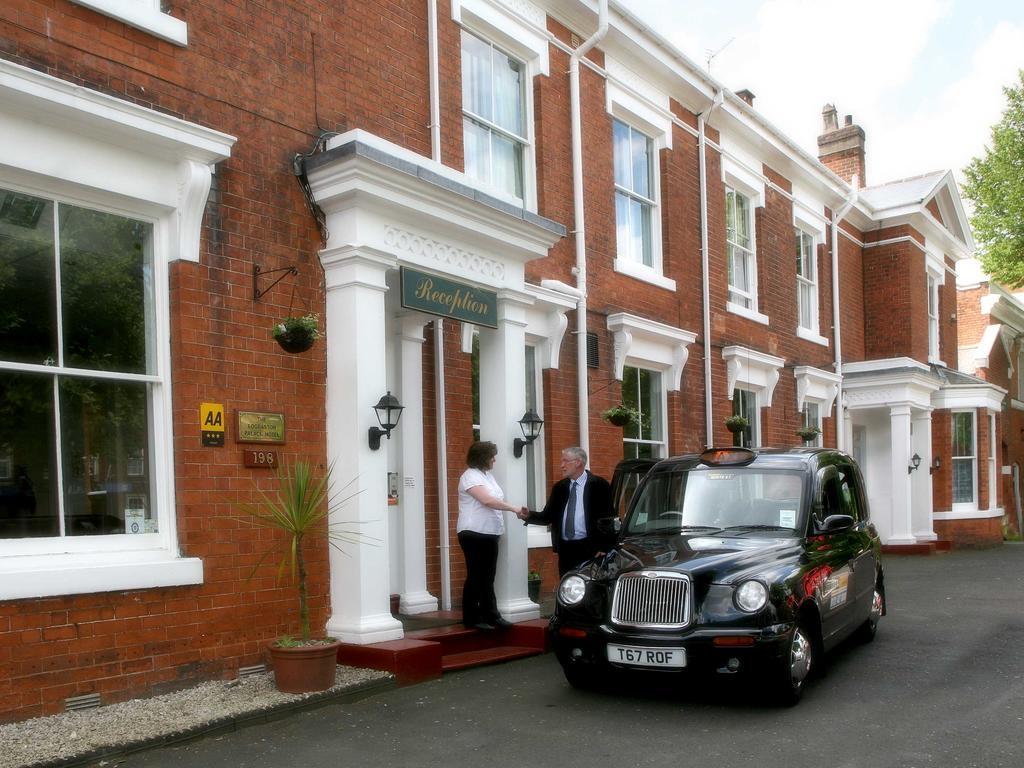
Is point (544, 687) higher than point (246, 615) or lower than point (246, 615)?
lower

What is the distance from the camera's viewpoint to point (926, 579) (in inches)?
583

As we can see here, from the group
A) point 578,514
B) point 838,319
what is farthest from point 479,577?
point 838,319

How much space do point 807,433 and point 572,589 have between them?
1087 cm

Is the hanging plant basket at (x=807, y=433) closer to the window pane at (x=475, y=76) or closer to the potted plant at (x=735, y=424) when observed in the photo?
the potted plant at (x=735, y=424)

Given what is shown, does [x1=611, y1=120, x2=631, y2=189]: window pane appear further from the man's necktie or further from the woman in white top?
the woman in white top

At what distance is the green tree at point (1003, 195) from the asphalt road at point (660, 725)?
63.4 feet

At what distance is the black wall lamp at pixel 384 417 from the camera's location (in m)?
7.61

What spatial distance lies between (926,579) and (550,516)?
859 centimetres

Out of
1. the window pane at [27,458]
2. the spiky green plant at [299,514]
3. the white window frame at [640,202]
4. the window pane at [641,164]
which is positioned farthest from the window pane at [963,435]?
the window pane at [27,458]

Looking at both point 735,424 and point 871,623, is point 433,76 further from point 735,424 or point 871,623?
point 735,424

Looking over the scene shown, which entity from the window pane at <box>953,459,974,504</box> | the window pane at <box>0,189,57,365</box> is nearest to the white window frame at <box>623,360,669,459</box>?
the window pane at <box>0,189,57,365</box>

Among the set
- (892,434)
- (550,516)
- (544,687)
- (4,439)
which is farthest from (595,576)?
(892,434)

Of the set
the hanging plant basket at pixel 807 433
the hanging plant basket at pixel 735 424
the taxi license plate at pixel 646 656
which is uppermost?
the hanging plant basket at pixel 735 424

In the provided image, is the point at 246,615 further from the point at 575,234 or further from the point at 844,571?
the point at 575,234
